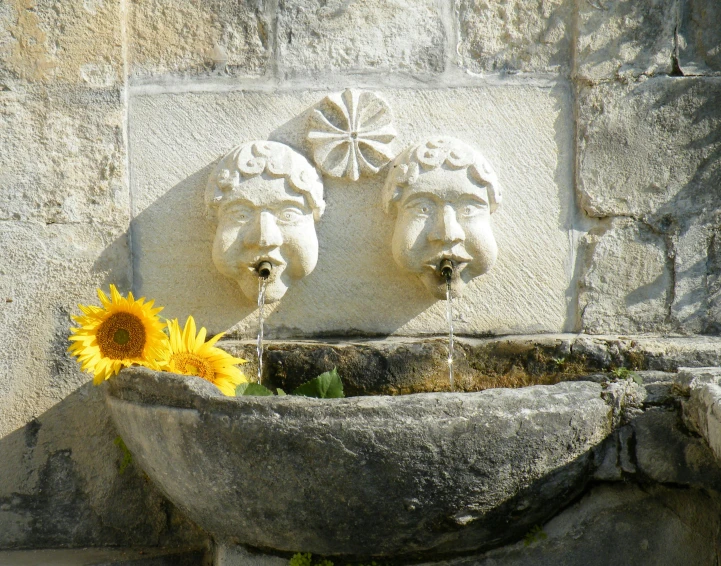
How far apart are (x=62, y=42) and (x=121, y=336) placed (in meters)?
0.90

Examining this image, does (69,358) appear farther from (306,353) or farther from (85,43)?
(85,43)

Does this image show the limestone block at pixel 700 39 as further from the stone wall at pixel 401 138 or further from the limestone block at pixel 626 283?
the limestone block at pixel 626 283

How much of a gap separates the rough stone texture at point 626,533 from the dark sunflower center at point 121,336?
846mm

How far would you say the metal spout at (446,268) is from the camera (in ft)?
7.22

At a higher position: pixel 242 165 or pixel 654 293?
pixel 242 165

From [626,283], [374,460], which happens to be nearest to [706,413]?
[374,460]

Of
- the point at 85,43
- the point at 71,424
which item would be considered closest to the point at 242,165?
the point at 85,43

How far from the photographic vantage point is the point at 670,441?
180 centimetres

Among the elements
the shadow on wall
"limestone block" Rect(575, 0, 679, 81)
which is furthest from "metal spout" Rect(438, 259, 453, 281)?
the shadow on wall

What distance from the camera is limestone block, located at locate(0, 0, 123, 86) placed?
7.54 feet

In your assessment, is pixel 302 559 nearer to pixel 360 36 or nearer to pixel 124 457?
pixel 124 457

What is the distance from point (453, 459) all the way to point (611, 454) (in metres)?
0.39

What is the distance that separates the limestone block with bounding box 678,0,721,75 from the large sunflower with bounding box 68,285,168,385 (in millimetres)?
1607

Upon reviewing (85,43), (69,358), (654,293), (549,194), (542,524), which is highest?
(85,43)
